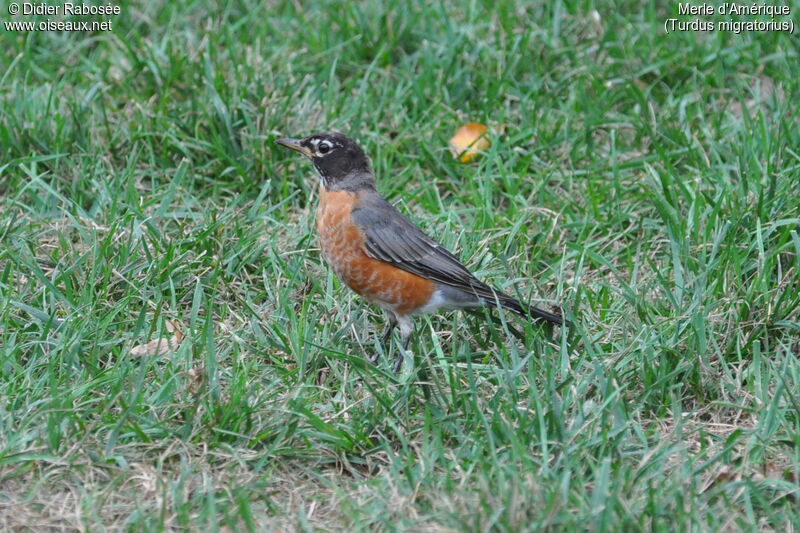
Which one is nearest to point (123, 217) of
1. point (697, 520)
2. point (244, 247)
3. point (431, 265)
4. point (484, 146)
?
point (244, 247)

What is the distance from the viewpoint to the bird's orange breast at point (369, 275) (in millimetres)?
5164

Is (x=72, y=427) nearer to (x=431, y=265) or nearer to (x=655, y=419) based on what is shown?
(x=431, y=265)

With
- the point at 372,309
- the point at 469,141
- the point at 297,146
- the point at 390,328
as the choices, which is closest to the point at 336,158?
the point at 297,146

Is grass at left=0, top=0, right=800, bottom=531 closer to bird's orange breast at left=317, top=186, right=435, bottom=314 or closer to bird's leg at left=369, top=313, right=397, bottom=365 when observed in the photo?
bird's leg at left=369, top=313, right=397, bottom=365

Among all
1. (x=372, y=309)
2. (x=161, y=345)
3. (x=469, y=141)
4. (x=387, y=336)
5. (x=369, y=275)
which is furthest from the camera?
(x=469, y=141)

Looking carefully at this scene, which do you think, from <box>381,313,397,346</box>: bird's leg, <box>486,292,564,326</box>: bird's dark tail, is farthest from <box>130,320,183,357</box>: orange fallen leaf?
<box>486,292,564,326</box>: bird's dark tail

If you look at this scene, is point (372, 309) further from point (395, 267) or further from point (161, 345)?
point (161, 345)

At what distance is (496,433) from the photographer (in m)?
4.16

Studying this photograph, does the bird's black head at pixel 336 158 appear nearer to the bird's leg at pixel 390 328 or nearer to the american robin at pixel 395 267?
the american robin at pixel 395 267

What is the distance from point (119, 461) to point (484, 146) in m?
3.41

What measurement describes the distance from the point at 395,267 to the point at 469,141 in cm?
173

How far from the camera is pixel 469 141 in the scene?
6703 mm

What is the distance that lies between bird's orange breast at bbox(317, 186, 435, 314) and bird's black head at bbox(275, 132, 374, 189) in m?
0.39

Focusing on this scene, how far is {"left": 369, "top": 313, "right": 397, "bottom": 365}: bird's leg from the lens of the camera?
200 inches
